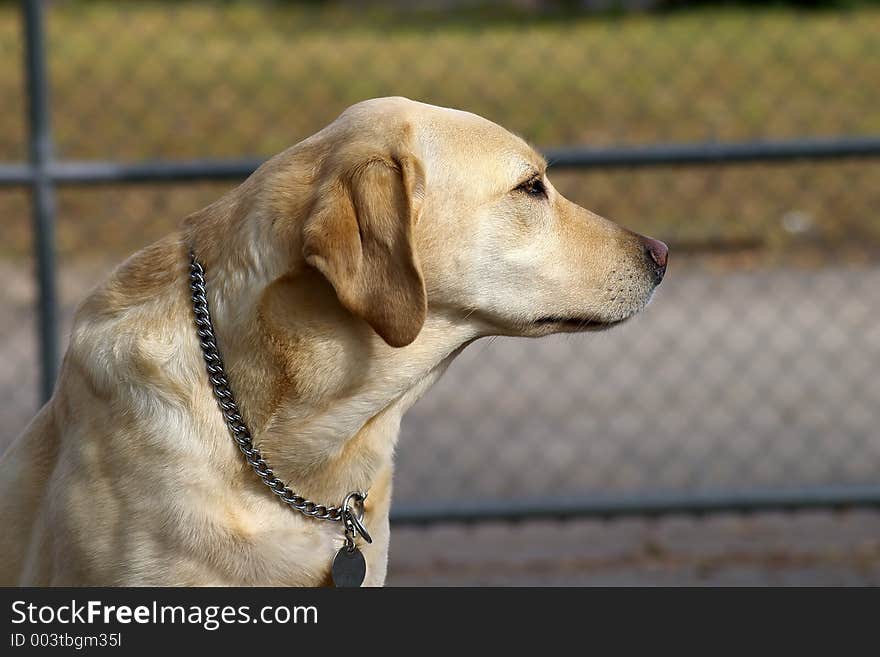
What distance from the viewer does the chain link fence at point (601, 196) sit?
5293 millimetres

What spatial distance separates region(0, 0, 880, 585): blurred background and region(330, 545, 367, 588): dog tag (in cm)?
165

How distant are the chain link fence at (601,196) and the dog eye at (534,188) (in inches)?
49.8

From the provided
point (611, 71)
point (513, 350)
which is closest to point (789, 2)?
point (611, 71)

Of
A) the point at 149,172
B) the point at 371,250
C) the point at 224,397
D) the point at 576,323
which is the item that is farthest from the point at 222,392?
the point at 149,172

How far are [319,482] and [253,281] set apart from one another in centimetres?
45

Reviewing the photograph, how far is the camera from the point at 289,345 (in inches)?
95.3

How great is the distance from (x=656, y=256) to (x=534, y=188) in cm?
35

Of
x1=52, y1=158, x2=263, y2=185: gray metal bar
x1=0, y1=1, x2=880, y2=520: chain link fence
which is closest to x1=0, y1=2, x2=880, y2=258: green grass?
x1=0, y1=1, x2=880, y2=520: chain link fence

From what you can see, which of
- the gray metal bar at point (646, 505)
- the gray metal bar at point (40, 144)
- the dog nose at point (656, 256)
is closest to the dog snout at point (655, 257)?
the dog nose at point (656, 256)

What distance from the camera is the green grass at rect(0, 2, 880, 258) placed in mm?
7715

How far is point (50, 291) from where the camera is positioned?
4.00 metres

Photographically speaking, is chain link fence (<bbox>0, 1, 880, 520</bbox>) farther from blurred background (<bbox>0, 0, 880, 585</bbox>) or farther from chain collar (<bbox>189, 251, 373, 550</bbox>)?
chain collar (<bbox>189, 251, 373, 550</bbox>)
